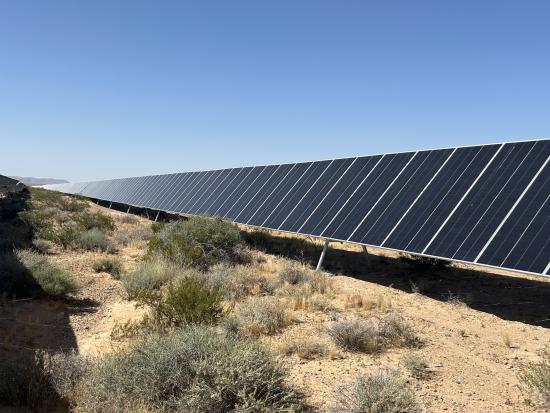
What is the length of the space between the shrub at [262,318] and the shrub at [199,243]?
4978mm

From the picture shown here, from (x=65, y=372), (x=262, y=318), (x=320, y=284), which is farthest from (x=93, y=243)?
(x=65, y=372)

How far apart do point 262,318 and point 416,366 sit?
2.97m

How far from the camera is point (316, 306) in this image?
970cm

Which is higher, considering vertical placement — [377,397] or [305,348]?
[377,397]

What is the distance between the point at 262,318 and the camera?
8234 millimetres

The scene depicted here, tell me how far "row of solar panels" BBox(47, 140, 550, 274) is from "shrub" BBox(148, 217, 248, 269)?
5.72 feet

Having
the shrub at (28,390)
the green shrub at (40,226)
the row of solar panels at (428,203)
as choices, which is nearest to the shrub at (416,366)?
the row of solar panels at (428,203)

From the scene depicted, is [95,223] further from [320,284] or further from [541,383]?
[541,383]

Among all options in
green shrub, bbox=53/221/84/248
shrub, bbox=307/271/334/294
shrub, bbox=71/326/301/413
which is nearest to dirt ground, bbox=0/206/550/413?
shrub, bbox=307/271/334/294

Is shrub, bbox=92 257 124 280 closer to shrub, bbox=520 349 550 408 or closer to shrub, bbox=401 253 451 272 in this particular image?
shrub, bbox=401 253 451 272

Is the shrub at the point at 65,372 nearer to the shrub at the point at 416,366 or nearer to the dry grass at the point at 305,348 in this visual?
the dry grass at the point at 305,348

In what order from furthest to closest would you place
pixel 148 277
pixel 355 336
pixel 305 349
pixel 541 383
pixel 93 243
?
pixel 93 243, pixel 148 277, pixel 355 336, pixel 305 349, pixel 541 383

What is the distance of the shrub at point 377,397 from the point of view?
16.3 feet

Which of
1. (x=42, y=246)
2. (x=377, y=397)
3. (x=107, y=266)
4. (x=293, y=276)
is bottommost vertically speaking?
(x=42, y=246)
